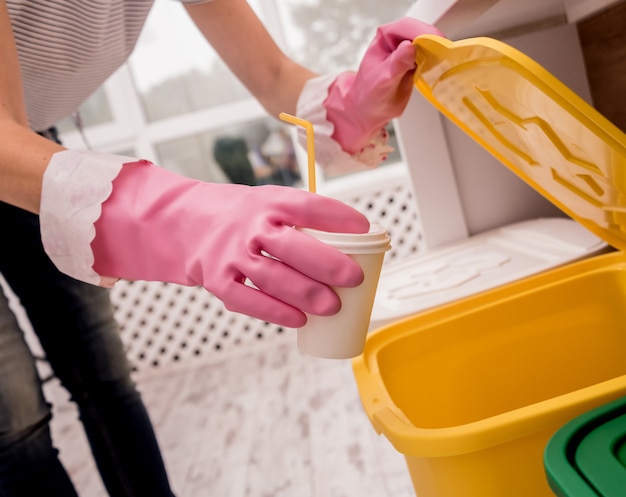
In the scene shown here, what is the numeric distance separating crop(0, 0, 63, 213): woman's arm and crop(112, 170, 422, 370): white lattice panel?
6.33 ft

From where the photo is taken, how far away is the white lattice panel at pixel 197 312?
244 cm

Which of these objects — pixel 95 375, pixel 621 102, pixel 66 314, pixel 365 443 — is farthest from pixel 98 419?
pixel 621 102

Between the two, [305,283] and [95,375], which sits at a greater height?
[305,283]

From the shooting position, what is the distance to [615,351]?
0.73 m

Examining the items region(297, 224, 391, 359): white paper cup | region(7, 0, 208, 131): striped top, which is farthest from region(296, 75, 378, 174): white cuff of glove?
region(297, 224, 391, 359): white paper cup

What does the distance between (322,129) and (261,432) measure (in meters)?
1.10

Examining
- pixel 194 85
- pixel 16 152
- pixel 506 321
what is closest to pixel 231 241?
pixel 16 152

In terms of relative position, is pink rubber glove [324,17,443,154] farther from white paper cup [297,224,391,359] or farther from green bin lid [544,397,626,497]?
green bin lid [544,397,626,497]

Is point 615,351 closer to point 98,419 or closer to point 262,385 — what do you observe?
point 98,419

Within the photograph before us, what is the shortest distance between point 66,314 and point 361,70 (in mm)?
562

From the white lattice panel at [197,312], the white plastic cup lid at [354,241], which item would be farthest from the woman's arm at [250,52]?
the white lattice panel at [197,312]

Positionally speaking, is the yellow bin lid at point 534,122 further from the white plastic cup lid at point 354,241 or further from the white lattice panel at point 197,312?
the white lattice panel at point 197,312

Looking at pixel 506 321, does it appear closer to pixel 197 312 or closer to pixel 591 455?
pixel 591 455

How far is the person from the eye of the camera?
46cm
